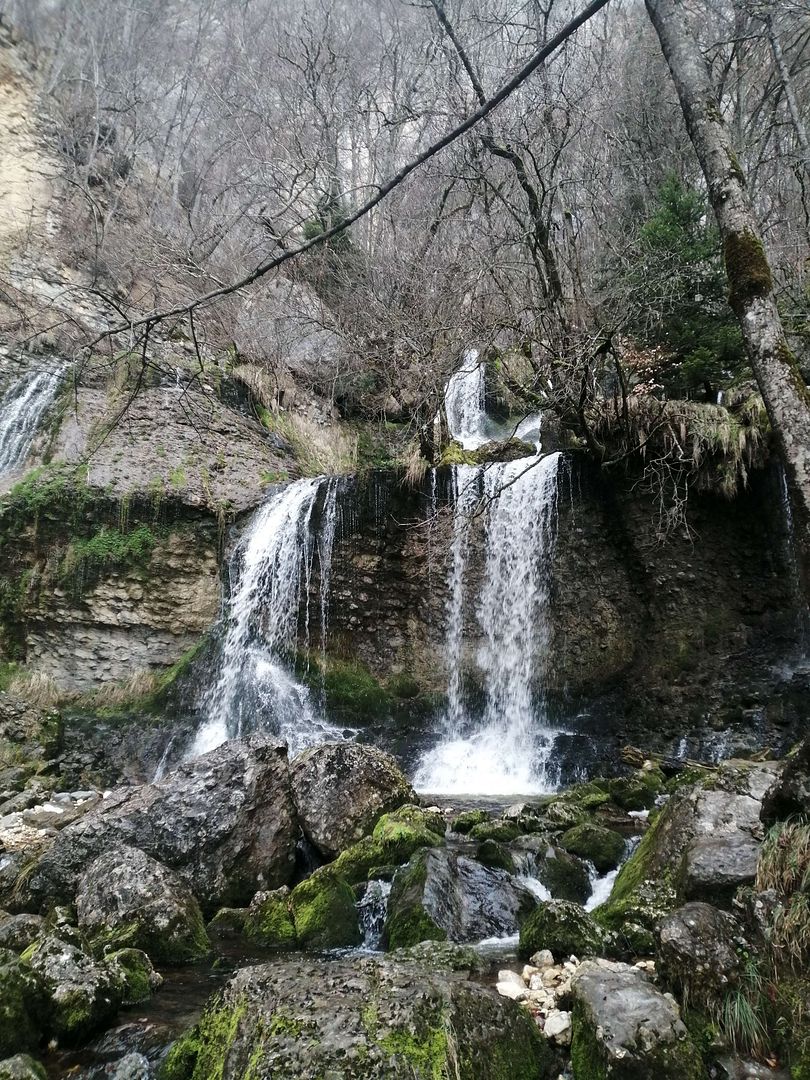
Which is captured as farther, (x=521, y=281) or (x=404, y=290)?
(x=404, y=290)

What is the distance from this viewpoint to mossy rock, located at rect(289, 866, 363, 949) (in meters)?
4.55

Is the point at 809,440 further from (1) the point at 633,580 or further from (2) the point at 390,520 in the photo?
(2) the point at 390,520

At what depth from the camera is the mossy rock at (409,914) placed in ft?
14.1

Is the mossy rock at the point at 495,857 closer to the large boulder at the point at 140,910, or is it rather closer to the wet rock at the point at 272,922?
the wet rock at the point at 272,922

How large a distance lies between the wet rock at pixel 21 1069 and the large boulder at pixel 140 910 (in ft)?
4.43

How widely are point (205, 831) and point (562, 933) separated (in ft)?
10.1

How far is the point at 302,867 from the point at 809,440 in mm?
4978

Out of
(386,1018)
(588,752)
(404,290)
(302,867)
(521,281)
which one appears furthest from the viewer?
(404,290)

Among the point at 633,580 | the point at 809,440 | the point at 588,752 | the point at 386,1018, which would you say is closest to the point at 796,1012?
the point at 386,1018

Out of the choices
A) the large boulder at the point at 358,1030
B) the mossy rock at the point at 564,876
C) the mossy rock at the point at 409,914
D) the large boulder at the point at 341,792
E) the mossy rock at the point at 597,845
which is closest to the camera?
the large boulder at the point at 358,1030

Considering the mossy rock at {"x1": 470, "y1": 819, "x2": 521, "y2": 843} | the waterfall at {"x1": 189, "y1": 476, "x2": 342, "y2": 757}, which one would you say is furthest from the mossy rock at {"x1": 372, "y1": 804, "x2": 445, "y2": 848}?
the waterfall at {"x1": 189, "y1": 476, "x2": 342, "y2": 757}

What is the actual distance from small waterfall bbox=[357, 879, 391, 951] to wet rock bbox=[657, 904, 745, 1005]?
2145 mm

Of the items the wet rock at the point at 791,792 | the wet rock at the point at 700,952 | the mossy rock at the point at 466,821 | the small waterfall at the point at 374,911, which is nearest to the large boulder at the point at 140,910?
the small waterfall at the point at 374,911

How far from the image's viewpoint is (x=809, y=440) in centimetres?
364
